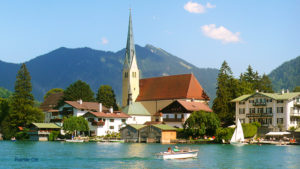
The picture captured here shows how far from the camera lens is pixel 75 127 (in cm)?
9725

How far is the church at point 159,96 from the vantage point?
104 meters

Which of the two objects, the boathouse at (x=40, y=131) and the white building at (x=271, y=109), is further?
the boathouse at (x=40, y=131)

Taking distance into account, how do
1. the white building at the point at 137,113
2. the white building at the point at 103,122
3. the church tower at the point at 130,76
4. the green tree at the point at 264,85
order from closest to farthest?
the white building at the point at 103,122 → the white building at the point at 137,113 → the green tree at the point at 264,85 → the church tower at the point at 130,76

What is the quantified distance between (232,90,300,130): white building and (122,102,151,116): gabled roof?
2654cm

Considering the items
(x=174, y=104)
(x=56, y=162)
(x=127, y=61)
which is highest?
(x=127, y=61)

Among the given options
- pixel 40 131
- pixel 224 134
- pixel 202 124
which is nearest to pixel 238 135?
pixel 224 134

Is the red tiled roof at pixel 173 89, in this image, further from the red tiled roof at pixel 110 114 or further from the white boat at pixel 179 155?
the white boat at pixel 179 155

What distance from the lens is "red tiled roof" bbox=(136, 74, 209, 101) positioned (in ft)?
375

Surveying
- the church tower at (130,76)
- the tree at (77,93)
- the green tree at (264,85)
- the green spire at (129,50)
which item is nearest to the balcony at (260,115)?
the green tree at (264,85)

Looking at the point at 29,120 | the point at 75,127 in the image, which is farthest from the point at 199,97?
the point at 29,120

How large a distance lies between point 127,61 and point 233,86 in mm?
39414

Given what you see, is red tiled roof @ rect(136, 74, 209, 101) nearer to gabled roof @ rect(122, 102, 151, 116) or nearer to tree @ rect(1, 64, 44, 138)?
gabled roof @ rect(122, 102, 151, 116)

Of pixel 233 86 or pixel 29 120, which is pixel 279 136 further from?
pixel 29 120

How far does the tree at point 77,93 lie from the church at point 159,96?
33.2 feet
